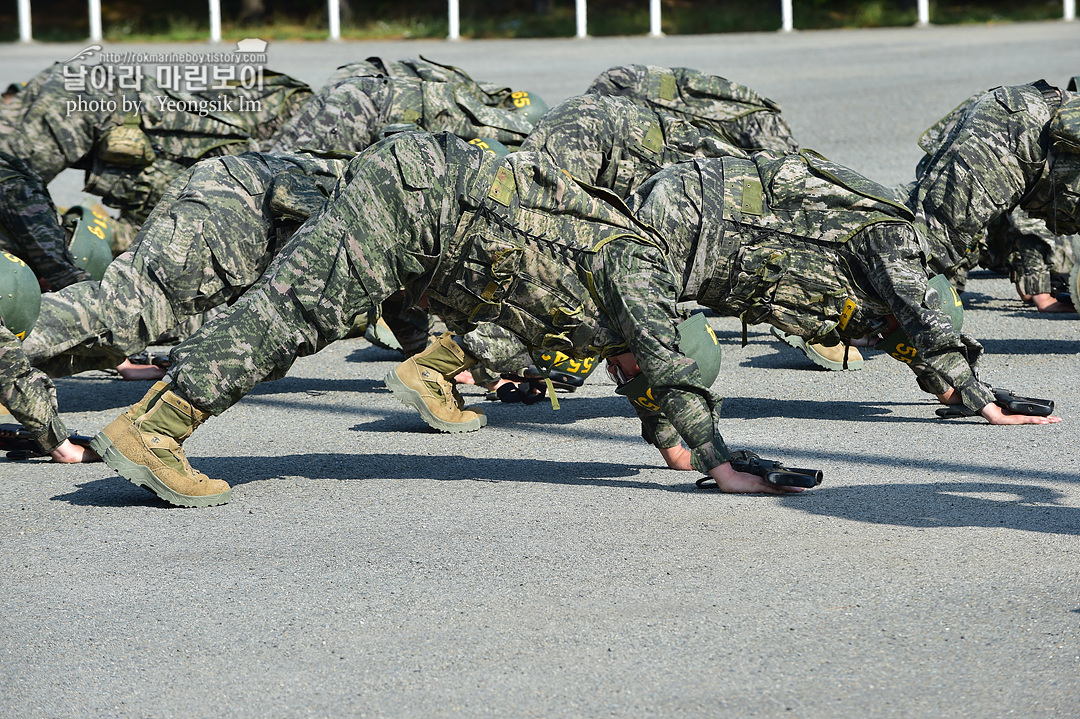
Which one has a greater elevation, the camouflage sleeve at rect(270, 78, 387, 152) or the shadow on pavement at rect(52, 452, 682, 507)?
the camouflage sleeve at rect(270, 78, 387, 152)

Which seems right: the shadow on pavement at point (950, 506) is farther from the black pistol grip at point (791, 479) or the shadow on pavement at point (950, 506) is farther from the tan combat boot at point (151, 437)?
the tan combat boot at point (151, 437)

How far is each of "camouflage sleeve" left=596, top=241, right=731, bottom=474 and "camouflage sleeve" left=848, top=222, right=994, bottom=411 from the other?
1.34 m

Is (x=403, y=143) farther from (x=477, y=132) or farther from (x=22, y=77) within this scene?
(x=22, y=77)

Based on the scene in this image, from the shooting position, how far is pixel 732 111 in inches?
319

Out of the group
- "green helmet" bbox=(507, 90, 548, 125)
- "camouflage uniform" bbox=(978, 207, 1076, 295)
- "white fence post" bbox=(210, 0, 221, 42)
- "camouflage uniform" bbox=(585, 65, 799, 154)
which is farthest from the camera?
"white fence post" bbox=(210, 0, 221, 42)

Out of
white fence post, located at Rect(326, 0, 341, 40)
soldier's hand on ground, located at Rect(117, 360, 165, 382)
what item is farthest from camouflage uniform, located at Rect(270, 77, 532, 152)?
white fence post, located at Rect(326, 0, 341, 40)

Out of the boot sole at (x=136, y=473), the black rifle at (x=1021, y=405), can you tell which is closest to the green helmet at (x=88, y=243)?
the boot sole at (x=136, y=473)

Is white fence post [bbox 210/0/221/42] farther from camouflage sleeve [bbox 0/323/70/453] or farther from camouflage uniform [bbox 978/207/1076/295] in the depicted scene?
camouflage sleeve [bbox 0/323/70/453]

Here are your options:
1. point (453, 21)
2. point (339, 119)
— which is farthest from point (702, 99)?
point (453, 21)

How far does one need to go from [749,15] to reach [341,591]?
22.1 metres

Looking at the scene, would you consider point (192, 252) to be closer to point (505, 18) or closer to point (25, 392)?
point (25, 392)

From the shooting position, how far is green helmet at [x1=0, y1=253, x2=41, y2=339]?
521cm

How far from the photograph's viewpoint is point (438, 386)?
6.07 meters

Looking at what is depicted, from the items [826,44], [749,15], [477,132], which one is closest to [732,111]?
[477,132]
